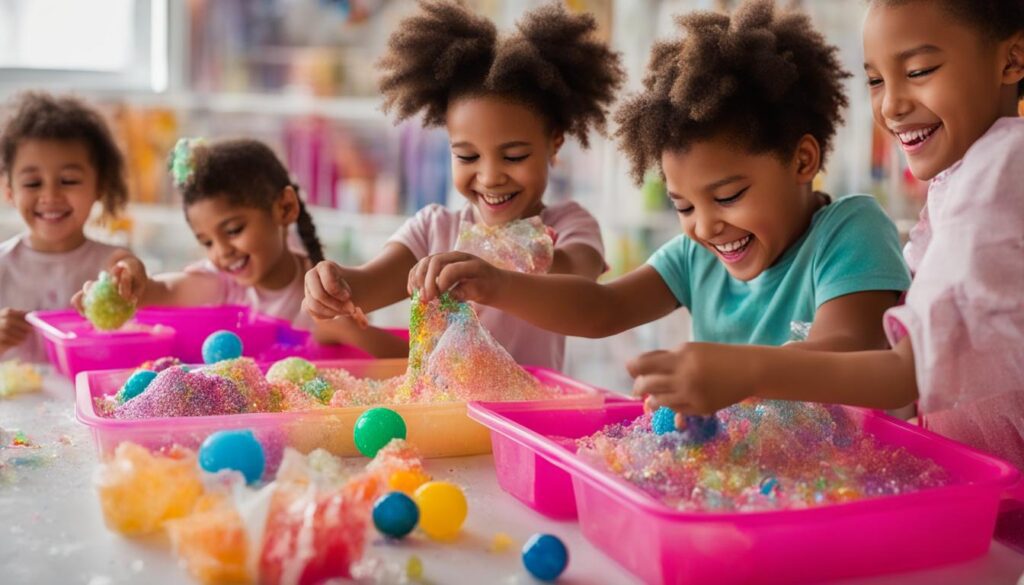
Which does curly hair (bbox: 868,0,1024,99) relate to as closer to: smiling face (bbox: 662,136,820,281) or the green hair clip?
smiling face (bbox: 662,136,820,281)

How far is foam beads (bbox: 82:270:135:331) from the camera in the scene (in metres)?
1.44

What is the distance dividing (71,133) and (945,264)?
4.97ft

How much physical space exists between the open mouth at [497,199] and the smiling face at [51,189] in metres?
0.80

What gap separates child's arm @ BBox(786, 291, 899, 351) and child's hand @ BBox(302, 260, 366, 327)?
494 millimetres

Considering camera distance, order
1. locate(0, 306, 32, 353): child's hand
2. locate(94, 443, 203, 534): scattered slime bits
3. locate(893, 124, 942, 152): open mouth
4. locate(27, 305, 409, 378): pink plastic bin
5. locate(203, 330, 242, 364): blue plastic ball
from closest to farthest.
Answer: locate(94, 443, 203, 534): scattered slime bits
locate(893, 124, 942, 152): open mouth
locate(203, 330, 242, 364): blue plastic ball
locate(27, 305, 409, 378): pink plastic bin
locate(0, 306, 32, 353): child's hand

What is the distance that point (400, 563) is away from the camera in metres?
0.72

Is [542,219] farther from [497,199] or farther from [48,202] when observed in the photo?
[48,202]

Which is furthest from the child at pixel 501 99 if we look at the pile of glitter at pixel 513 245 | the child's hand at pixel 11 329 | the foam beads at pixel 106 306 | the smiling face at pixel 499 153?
the child's hand at pixel 11 329

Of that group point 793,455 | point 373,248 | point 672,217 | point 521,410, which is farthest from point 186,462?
point 373,248

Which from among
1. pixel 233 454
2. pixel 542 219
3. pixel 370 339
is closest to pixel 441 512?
pixel 233 454

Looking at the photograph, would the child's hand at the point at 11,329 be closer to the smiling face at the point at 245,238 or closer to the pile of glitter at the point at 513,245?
the smiling face at the point at 245,238

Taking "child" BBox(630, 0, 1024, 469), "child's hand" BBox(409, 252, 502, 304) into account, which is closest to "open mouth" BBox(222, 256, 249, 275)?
"child's hand" BBox(409, 252, 502, 304)

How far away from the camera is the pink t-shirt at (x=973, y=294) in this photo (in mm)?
726

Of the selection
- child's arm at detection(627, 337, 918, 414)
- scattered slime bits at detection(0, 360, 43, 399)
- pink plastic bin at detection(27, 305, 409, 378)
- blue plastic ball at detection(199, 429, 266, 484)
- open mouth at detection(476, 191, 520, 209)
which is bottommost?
scattered slime bits at detection(0, 360, 43, 399)
